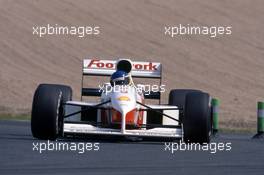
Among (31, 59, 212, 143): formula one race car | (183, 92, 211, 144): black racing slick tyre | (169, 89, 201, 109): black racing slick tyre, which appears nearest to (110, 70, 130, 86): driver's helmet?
(31, 59, 212, 143): formula one race car

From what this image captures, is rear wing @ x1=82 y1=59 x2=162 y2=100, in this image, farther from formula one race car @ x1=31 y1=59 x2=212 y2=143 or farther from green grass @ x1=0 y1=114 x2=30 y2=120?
green grass @ x1=0 y1=114 x2=30 y2=120

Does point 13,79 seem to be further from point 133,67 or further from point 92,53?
point 133,67

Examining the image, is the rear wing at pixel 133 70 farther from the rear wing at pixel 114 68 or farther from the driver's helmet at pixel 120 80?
the driver's helmet at pixel 120 80

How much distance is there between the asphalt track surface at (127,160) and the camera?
41.5 ft

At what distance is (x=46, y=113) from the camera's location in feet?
56.7

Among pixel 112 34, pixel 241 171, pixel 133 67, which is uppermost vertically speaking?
pixel 112 34

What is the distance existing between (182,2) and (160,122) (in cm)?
3737

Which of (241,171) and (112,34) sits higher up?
(112,34)

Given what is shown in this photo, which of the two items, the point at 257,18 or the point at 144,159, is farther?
the point at 257,18

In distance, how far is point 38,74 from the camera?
42.8 m

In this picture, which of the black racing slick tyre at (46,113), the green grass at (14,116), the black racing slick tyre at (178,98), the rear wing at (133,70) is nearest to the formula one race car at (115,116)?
the black racing slick tyre at (46,113)

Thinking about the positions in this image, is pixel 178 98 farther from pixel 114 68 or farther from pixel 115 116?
pixel 115 116

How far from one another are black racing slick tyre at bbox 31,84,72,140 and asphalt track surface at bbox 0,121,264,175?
21 centimetres

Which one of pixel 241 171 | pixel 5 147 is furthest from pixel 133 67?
pixel 241 171
